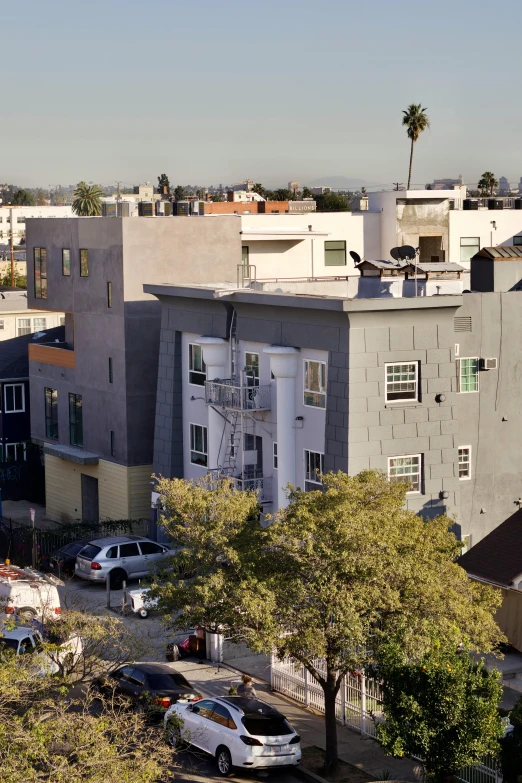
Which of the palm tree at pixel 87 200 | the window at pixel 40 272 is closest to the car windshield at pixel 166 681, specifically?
the window at pixel 40 272

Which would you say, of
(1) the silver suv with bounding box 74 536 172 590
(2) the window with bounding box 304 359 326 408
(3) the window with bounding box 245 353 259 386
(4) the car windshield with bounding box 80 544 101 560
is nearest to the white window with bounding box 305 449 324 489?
(2) the window with bounding box 304 359 326 408

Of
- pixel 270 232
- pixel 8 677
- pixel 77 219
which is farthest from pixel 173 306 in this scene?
pixel 8 677

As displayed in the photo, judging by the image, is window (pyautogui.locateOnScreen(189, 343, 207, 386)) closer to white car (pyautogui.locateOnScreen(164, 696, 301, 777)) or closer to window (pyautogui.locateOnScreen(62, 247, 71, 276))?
window (pyautogui.locateOnScreen(62, 247, 71, 276))

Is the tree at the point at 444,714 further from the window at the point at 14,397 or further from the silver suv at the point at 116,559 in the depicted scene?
the window at the point at 14,397

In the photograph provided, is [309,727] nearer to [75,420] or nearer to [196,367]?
[196,367]

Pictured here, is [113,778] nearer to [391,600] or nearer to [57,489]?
[391,600]

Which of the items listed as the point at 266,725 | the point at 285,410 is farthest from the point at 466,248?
the point at 266,725
